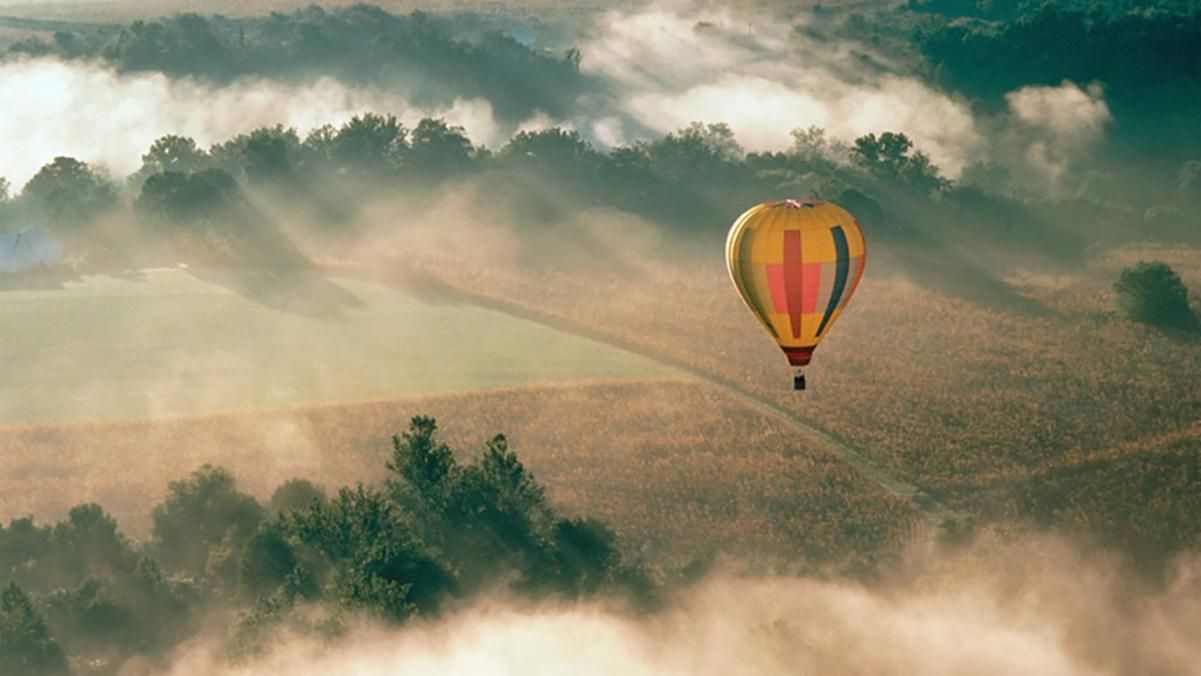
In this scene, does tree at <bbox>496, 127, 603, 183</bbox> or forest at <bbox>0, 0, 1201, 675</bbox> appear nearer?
forest at <bbox>0, 0, 1201, 675</bbox>

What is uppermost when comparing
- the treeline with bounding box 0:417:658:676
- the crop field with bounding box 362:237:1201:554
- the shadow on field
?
the shadow on field

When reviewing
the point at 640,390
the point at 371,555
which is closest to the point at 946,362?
the point at 640,390

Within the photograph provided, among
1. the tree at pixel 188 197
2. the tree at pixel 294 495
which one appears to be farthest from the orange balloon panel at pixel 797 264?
the tree at pixel 188 197

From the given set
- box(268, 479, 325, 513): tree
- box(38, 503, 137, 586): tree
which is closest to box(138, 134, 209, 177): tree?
box(268, 479, 325, 513): tree

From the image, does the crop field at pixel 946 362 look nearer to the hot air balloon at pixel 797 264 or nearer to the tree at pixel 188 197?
the hot air balloon at pixel 797 264

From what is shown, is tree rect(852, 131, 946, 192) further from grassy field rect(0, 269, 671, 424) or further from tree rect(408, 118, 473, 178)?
grassy field rect(0, 269, 671, 424)

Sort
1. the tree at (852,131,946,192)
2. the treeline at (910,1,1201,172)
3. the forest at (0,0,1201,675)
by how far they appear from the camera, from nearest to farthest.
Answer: the forest at (0,0,1201,675) < the tree at (852,131,946,192) < the treeline at (910,1,1201,172)

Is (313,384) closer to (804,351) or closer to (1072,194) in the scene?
(804,351)
